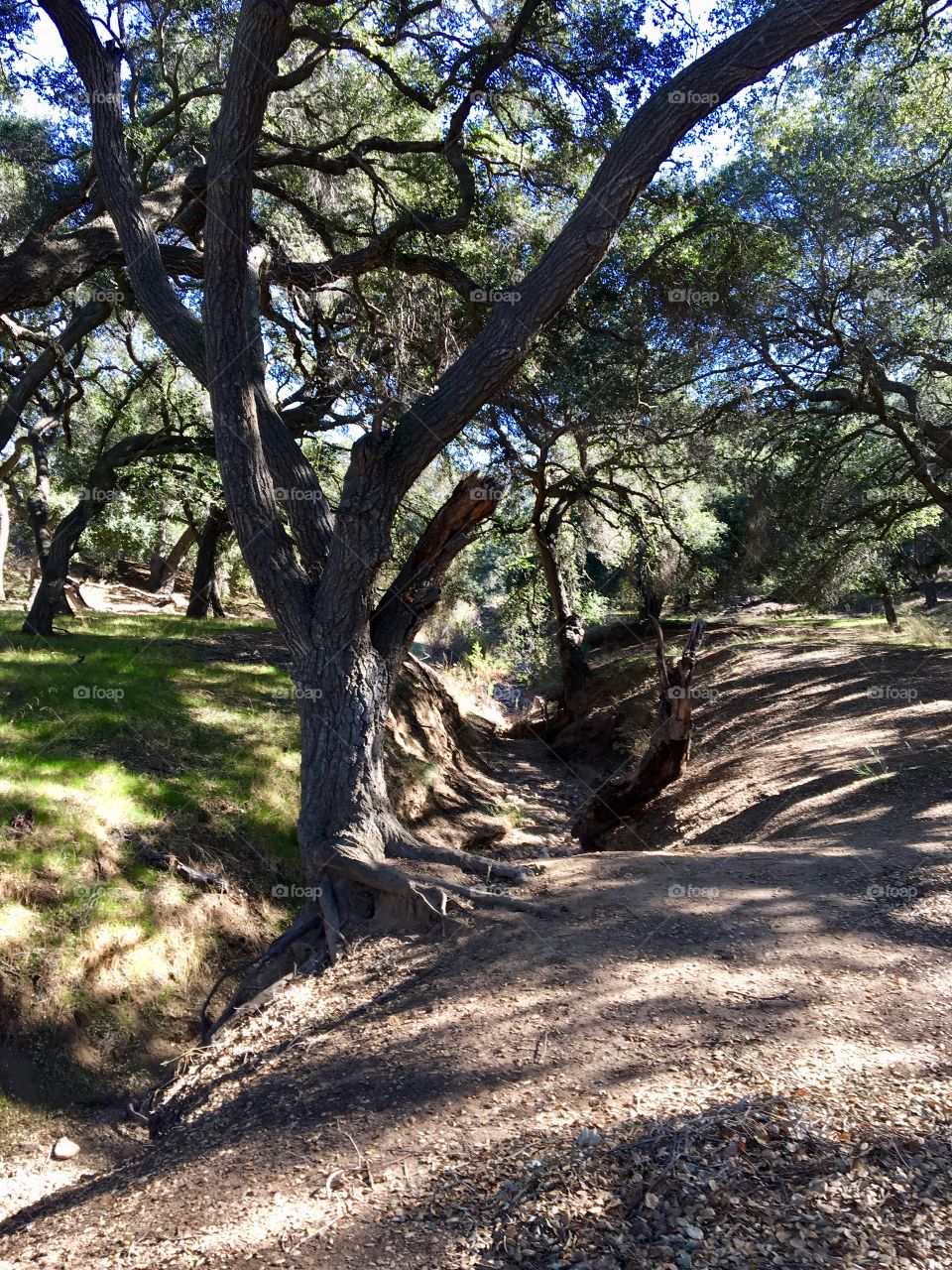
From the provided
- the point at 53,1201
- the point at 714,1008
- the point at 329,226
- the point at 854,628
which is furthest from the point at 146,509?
the point at 854,628

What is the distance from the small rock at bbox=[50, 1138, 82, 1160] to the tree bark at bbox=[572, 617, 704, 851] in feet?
18.6

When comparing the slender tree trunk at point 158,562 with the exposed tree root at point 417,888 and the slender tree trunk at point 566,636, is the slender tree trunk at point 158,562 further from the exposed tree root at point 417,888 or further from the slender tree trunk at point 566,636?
the exposed tree root at point 417,888

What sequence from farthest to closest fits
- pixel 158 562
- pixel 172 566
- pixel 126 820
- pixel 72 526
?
pixel 158 562
pixel 172 566
pixel 72 526
pixel 126 820

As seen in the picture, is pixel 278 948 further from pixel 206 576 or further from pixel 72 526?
pixel 206 576

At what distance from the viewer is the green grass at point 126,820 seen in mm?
5582

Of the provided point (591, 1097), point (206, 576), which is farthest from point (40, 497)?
point (591, 1097)

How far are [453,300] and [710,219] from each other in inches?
114

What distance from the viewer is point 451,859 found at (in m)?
5.52

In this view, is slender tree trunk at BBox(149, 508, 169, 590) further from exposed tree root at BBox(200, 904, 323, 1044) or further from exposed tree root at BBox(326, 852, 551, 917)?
exposed tree root at BBox(326, 852, 551, 917)

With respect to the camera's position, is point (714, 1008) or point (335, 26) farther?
point (335, 26)

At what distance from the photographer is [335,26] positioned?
28.3 ft

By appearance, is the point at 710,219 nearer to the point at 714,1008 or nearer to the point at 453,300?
the point at 453,300

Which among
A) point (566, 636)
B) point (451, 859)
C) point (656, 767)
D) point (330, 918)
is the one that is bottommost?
point (330, 918)

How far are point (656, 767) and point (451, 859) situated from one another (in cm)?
402
